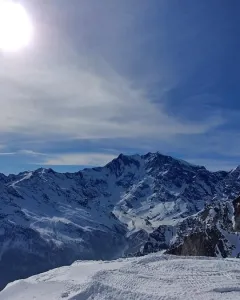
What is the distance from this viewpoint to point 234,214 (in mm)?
129500

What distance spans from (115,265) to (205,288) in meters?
12.8

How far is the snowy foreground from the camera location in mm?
33125

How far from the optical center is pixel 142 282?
36406 mm

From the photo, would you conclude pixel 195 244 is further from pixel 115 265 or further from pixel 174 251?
pixel 115 265

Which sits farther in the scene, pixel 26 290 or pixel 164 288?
pixel 26 290

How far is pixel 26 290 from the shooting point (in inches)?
1641

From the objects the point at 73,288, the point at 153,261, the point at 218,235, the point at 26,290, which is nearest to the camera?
the point at 73,288

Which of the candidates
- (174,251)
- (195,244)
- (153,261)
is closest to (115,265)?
(153,261)

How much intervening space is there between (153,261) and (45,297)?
11709 mm

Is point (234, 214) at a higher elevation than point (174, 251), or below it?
higher

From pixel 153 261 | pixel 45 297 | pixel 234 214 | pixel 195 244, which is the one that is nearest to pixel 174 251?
pixel 195 244

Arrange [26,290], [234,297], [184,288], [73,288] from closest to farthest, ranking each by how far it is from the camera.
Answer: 1. [234,297]
2. [184,288]
3. [73,288]
4. [26,290]

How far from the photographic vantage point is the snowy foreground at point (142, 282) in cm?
3312

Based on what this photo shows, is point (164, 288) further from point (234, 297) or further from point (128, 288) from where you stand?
point (234, 297)
